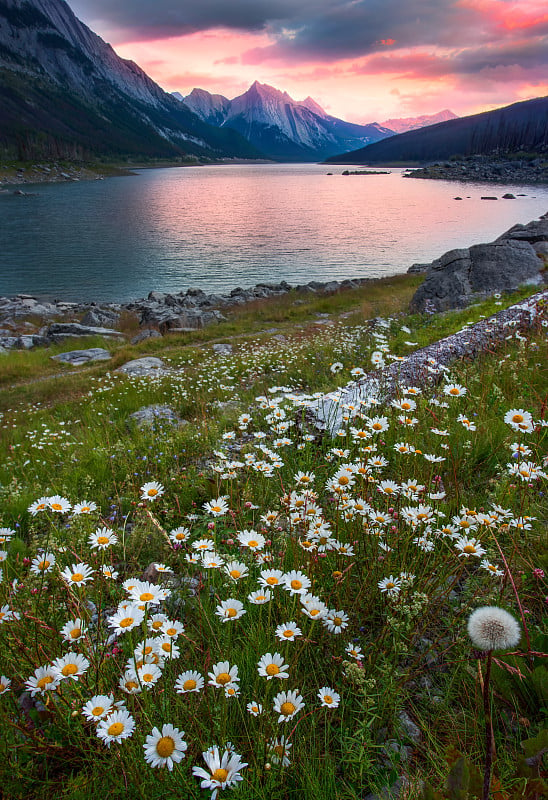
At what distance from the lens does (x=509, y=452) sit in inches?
151

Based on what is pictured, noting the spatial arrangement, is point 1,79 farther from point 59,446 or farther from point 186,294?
point 59,446

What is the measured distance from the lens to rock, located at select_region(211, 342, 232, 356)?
15.8m

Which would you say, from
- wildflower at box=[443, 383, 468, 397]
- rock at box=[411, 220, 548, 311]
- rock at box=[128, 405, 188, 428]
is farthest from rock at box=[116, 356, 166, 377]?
rock at box=[411, 220, 548, 311]

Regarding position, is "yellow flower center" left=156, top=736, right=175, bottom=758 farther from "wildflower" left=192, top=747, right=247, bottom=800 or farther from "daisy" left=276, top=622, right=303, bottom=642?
"daisy" left=276, top=622, right=303, bottom=642

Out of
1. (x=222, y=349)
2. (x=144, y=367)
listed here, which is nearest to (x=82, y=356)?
(x=144, y=367)

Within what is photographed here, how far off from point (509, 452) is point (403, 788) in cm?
295

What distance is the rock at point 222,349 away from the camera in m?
15.8

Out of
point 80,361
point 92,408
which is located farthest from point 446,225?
point 92,408

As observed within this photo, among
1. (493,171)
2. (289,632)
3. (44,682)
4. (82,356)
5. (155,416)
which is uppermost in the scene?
(493,171)

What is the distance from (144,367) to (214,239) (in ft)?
138

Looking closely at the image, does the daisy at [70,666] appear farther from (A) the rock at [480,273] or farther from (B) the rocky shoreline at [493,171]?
(B) the rocky shoreline at [493,171]

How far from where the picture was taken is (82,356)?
17406 millimetres

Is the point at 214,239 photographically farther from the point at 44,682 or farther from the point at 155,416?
the point at 44,682

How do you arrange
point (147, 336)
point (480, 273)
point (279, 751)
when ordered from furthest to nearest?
point (147, 336) < point (480, 273) < point (279, 751)
